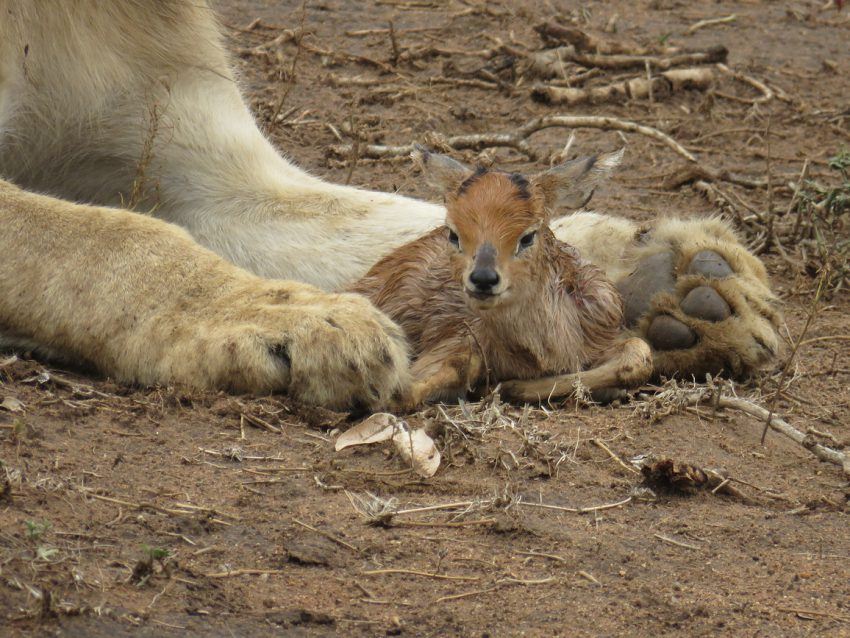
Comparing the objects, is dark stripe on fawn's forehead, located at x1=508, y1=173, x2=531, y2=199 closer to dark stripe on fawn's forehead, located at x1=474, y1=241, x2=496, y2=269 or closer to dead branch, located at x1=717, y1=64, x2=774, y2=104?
dark stripe on fawn's forehead, located at x1=474, y1=241, x2=496, y2=269

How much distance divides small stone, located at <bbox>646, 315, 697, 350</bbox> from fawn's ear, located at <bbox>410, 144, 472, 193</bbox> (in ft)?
2.24

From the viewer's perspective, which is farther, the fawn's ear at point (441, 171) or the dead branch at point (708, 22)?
the dead branch at point (708, 22)

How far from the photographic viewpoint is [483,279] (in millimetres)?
3332

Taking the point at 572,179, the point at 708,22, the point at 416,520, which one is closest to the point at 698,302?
the point at 572,179

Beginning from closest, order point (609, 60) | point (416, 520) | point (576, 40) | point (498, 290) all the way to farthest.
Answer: point (416, 520), point (498, 290), point (609, 60), point (576, 40)

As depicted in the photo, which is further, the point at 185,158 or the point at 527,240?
the point at 185,158

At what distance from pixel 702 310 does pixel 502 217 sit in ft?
2.27

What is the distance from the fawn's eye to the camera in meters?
3.54

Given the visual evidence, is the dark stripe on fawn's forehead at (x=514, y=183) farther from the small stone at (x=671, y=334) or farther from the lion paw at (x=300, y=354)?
the small stone at (x=671, y=334)

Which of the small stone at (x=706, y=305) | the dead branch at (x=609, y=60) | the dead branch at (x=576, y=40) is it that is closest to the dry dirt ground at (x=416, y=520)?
the small stone at (x=706, y=305)

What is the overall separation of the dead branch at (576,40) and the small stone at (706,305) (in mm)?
3899

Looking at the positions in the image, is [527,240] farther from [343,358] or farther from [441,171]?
[343,358]

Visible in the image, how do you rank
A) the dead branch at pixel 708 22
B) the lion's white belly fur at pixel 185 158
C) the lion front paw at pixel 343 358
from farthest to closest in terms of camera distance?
the dead branch at pixel 708 22 < the lion's white belly fur at pixel 185 158 < the lion front paw at pixel 343 358

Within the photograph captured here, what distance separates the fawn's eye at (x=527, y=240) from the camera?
3.54 metres
